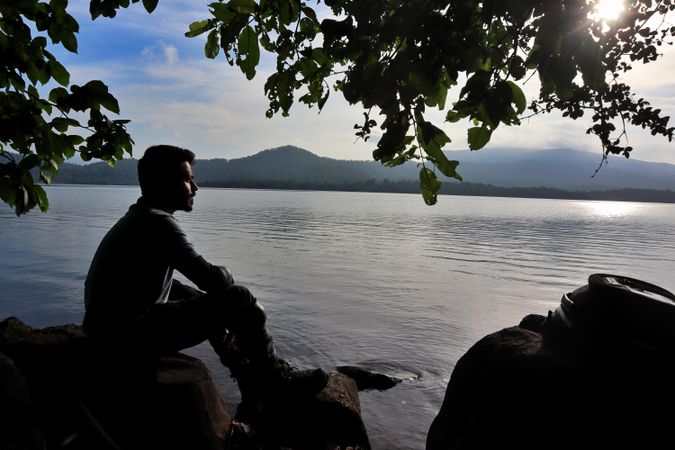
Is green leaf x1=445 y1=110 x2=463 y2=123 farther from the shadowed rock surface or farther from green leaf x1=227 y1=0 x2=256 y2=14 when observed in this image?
the shadowed rock surface

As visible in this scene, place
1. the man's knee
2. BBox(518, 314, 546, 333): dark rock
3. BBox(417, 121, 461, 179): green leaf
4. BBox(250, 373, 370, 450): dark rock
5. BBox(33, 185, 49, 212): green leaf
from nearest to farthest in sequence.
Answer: BBox(417, 121, 461, 179): green leaf
BBox(33, 185, 49, 212): green leaf
the man's knee
BBox(518, 314, 546, 333): dark rock
BBox(250, 373, 370, 450): dark rock

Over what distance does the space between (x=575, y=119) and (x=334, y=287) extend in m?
15.2

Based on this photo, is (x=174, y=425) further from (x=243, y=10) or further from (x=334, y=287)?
(x=334, y=287)

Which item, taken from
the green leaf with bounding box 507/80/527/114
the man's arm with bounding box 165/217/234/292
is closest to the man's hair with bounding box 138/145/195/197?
the man's arm with bounding box 165/217/234/292

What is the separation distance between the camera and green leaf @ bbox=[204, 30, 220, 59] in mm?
3555

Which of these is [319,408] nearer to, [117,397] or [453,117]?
[117,397]

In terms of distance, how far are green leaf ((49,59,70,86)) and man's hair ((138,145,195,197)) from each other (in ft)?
3.37

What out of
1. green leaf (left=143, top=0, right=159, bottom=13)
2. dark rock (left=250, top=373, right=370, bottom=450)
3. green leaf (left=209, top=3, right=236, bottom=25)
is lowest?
dark rock (left=250, top=373, right=370, bottom=450)

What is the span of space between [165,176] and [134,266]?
1063mm

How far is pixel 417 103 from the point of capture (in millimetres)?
2805

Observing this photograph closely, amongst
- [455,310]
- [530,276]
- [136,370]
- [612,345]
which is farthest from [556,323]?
[530,276]

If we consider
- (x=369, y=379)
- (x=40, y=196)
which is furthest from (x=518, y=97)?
(x=369, y=379)

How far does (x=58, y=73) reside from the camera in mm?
4375

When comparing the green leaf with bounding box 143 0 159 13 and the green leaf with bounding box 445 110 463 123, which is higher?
the green leaf with bounding box 143 0 159 13
